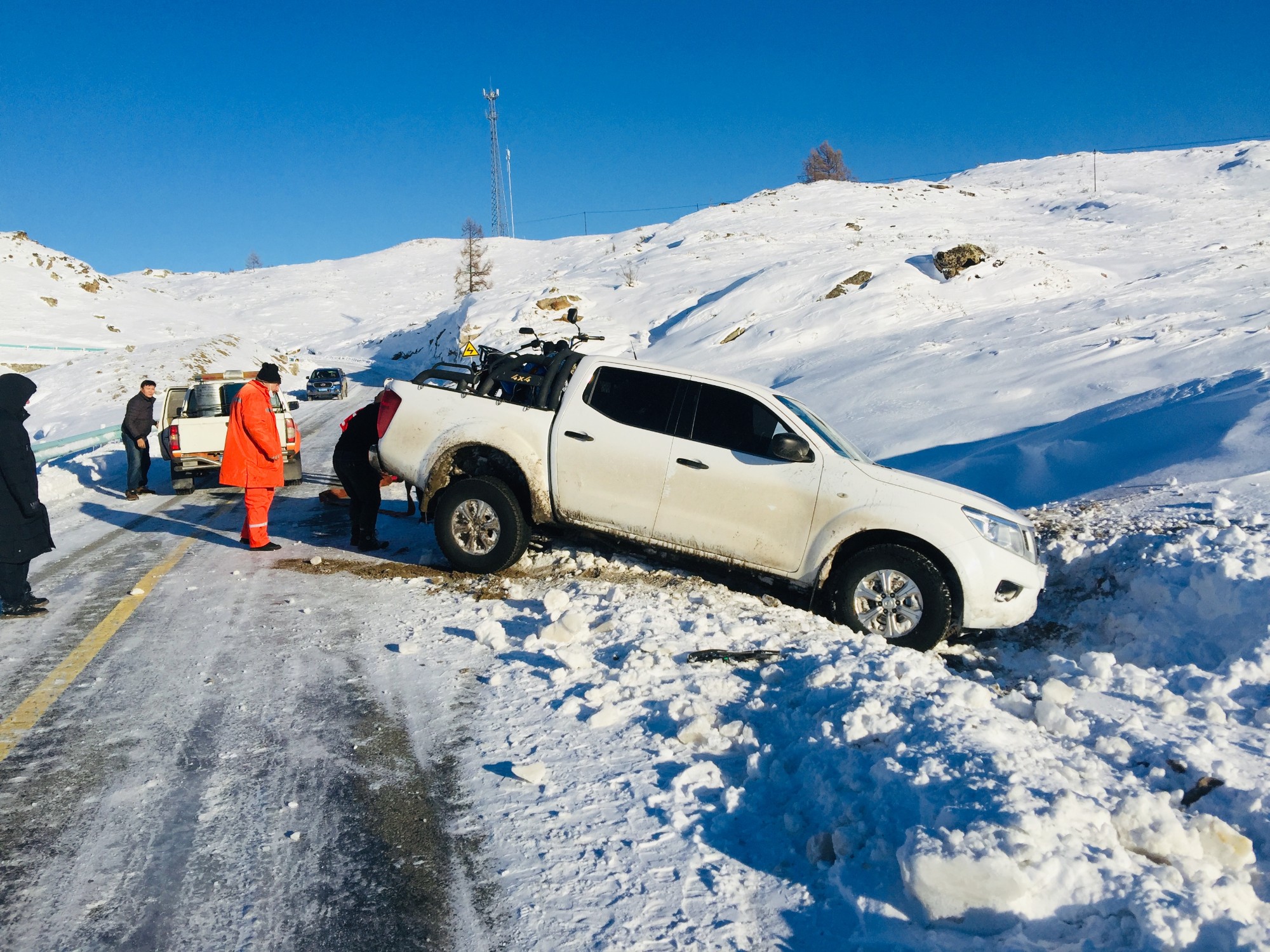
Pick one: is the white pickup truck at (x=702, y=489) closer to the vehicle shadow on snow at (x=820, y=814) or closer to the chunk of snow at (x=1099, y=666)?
the chunk of snow at (x=1099, y=666)

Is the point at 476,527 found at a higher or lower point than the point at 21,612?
higher

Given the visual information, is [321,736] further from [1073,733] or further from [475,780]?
[1073,733]

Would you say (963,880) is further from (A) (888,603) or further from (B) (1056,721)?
(A) (888,603)

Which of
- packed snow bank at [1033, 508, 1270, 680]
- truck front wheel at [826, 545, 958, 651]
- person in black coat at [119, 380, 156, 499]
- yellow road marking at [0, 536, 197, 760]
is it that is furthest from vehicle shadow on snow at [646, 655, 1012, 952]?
person in black coat at [119, 380, 156, 499]

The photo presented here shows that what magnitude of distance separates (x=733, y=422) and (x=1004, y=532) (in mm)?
2081

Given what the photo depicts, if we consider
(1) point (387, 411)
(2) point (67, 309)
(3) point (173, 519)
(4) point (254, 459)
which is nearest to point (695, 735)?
(1) point (387, 411)

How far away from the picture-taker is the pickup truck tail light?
7469mm

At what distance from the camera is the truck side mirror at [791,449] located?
607 cm

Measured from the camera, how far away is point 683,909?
3.01m

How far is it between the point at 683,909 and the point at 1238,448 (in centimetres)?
809

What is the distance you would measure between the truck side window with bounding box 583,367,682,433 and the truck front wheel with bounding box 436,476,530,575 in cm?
109

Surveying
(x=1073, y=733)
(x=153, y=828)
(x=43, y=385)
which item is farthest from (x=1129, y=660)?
(x=43, y=385)

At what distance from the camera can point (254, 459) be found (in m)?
8.48

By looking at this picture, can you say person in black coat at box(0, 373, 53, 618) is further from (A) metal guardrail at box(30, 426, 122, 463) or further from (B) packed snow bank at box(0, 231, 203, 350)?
(B) packed snow bank at box(0, 231, 203, 350)
